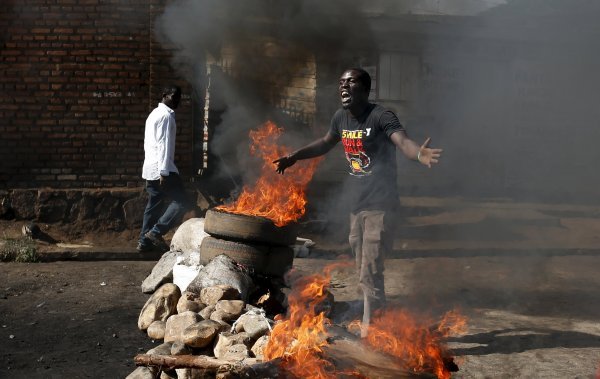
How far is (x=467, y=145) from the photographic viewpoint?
13.2 meters

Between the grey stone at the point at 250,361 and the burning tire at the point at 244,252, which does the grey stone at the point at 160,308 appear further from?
the grey stone at the point at 250,361

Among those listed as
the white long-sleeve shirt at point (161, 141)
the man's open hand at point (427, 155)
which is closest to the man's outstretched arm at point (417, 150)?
the man's open hand at point (427, 155)

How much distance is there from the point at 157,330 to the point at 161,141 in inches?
132

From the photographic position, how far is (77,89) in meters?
9.59

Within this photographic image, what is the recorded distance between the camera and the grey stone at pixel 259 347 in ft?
15.3

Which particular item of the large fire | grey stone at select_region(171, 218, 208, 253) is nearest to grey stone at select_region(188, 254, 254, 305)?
the large fire

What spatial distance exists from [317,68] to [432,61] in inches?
110

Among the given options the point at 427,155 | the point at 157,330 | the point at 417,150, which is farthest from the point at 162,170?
the point at 427,155

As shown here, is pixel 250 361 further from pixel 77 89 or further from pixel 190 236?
pixel 77 89

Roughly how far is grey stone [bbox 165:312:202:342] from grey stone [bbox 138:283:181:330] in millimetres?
427

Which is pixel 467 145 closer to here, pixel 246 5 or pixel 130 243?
Result: pixel 246 5

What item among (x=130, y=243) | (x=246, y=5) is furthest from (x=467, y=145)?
(x=130, y=243)

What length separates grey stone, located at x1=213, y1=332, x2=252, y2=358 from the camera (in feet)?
15.9

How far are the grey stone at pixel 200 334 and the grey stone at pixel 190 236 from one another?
238 cm
